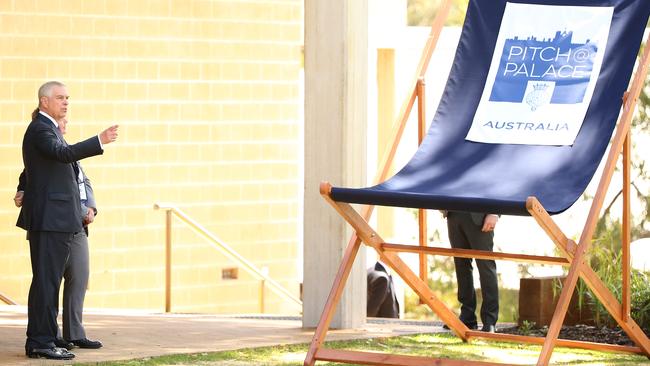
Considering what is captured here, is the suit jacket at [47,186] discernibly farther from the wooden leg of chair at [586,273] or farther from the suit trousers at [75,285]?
the wooden leg of chair at [586,273]

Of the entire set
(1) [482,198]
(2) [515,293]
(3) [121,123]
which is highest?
(3) [121,123]

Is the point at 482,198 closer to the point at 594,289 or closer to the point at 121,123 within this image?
the point at 594,289

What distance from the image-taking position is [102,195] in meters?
10.6

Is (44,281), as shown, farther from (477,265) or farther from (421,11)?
(421,11)

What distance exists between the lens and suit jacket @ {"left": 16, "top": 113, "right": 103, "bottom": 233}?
582cm

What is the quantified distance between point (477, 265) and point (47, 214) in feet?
7.41

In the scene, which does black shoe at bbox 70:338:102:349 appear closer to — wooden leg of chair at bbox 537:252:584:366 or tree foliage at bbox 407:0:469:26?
wooden leg of chair at bbox 537:252:584:366

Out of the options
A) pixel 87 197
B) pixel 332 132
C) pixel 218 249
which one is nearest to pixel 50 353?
pixel 87 197

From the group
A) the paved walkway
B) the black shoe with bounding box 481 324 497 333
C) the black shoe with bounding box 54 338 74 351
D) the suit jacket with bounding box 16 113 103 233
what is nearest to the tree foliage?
the paved walkway

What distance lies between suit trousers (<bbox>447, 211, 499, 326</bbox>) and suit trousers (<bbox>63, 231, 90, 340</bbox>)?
1.89 meters

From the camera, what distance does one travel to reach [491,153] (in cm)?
572

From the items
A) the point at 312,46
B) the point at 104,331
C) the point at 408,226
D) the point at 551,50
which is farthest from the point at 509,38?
the point at 408,226

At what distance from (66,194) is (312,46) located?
69.3 inches

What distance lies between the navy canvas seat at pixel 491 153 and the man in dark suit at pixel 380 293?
3.10m
